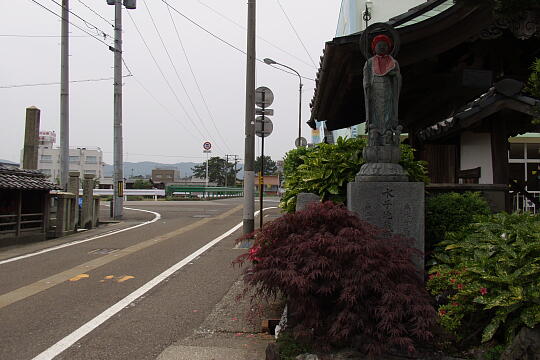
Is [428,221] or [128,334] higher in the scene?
[428,221]

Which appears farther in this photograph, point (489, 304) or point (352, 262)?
point (352, 262)

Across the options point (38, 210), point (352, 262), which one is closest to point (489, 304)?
point (352, 262)

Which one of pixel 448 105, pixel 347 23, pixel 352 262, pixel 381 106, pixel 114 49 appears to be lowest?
pixel 352 262

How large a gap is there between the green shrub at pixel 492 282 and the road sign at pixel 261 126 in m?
7.36

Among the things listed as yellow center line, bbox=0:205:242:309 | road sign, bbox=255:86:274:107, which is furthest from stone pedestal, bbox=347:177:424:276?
road sign, bbox=255:86:274:107

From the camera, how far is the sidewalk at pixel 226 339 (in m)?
4.32

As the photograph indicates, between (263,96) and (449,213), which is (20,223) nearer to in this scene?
(263,96)

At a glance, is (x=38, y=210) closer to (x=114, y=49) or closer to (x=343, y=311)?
(x=114, y=49)

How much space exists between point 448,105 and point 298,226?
655cm

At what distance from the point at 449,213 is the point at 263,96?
7002mm

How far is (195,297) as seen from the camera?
661 centimetres

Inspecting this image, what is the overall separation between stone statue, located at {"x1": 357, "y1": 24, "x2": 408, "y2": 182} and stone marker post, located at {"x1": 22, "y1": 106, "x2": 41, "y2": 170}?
15.8 metres

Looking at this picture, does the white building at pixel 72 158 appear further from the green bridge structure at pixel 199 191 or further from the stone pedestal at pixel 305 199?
the stone pedestal at pixel 305 199

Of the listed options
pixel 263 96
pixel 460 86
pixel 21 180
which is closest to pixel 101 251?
pixel 21 180
